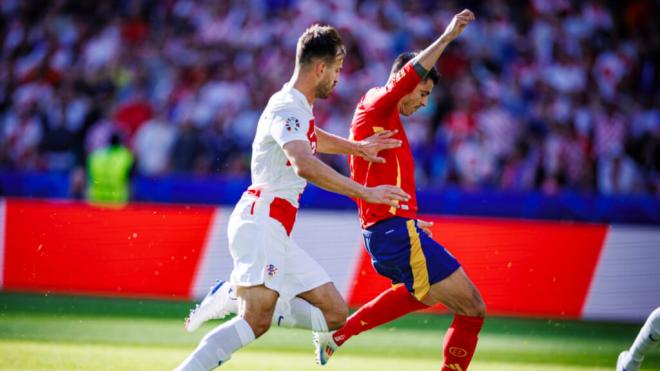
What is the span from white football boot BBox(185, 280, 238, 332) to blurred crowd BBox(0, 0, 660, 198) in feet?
28.2

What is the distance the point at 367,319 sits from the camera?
25.0ft

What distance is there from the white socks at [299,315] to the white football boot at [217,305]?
1.02 feet

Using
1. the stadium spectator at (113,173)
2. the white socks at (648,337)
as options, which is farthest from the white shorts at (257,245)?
the stadium spectator at (113,173)

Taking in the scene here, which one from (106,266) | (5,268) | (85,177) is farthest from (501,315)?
(85,177)

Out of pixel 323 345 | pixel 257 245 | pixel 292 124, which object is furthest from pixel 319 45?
pixel 323 345

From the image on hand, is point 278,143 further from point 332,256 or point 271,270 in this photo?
point 332,256

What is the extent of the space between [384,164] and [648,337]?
219cm

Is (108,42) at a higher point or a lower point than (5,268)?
higher

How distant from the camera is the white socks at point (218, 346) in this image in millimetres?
5828

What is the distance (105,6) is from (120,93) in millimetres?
2555

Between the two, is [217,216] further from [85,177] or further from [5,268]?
[85,177]

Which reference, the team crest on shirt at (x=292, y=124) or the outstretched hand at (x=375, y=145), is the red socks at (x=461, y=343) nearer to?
the outstretched hand at (x=375, y=145)

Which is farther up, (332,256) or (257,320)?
(257,320)

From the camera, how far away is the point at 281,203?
6.29 m
